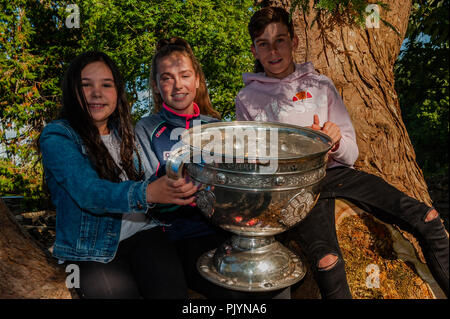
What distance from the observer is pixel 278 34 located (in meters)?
2.44

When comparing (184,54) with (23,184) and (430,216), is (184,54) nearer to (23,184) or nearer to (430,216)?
(430,216)

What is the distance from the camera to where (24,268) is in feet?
6.73

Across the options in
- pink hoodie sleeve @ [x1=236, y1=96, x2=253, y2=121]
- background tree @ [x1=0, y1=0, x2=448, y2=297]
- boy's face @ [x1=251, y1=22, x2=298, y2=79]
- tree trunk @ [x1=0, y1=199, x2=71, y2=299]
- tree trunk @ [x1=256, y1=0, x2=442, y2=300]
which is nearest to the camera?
tree trunk @ [x1=0, y1=199, x2=71, y2=299]

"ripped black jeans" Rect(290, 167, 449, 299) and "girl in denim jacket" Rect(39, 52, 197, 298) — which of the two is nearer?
"girl in denim jacket" Rect(39, 52, 197, 298)

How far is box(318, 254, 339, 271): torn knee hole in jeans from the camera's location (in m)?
1.90

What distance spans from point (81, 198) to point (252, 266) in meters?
0.86

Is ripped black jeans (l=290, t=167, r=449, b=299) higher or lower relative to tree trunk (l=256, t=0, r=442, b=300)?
lower

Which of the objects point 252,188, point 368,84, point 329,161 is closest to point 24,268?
point 252,188

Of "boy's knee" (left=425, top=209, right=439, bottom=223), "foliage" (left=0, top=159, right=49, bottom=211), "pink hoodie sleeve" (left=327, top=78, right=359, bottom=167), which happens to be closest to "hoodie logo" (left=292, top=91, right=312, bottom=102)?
"pink hoodie sleeve" (left=327, top=78, right=359, bottom=167)

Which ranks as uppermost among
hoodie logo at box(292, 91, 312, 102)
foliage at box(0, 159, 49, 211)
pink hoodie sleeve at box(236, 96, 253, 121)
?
hoodie logo at box(292, 91, 312, 102)

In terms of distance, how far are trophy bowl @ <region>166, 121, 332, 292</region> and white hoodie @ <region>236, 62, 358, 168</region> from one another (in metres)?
0.64

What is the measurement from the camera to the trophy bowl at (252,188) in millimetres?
1354

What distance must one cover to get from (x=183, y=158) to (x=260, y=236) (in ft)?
1.87

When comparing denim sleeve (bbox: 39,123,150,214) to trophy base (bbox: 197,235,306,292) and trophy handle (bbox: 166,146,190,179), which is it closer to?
trophy handle (bbox: 166,146,190,179)
